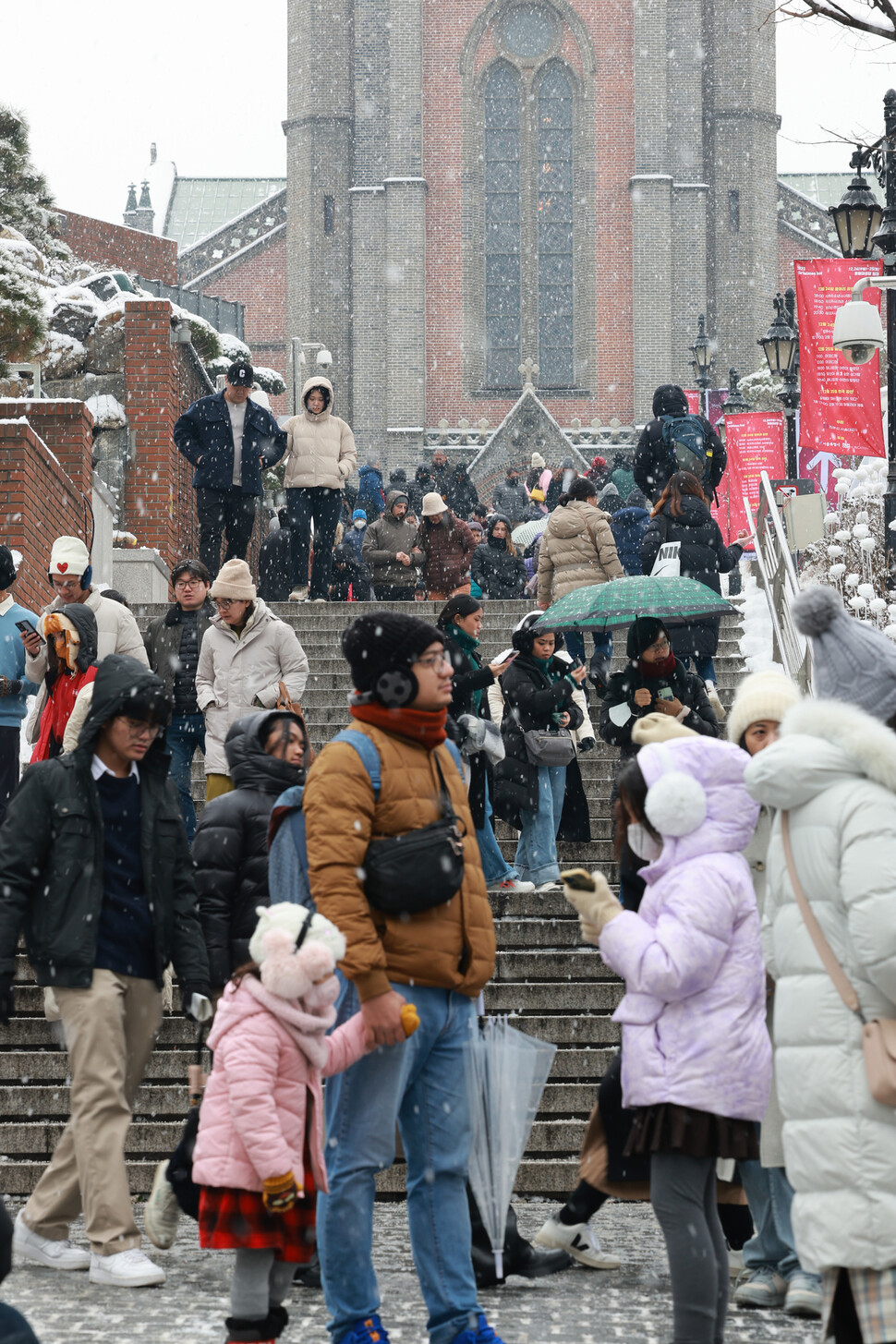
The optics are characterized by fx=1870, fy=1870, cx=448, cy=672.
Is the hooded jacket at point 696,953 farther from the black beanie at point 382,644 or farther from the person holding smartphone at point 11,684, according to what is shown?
the person holding smartphone at point 11,684

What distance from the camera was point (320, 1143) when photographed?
4.75 m

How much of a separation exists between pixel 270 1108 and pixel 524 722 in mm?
5109

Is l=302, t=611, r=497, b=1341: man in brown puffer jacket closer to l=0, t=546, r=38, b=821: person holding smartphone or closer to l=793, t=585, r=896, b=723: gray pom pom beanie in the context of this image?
l=793, t=585, r=896, b=723: gray pom pom beanie

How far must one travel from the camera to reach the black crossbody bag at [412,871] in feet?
15.1

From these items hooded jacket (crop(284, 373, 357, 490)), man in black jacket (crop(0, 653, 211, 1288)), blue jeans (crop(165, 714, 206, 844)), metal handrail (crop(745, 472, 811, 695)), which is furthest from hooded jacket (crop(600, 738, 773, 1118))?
hooded jacket (crop(284, 373, 357, 490))

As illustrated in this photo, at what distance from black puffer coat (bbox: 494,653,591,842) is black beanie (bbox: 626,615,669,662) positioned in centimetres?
95

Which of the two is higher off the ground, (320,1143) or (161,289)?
(161,289)

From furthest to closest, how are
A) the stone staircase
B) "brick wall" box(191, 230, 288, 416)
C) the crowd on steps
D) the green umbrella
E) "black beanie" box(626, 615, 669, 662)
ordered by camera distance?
"brick wall" box(191, 230, 288, 416) → the green umbrella → "black beanie" box(626, 615, 669, 662) → the stone staircase → the crowd on steps

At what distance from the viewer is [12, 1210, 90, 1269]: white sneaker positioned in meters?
5.75

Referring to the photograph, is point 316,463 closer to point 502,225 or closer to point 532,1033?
point 532,1033

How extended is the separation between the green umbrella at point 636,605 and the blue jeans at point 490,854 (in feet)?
3.79

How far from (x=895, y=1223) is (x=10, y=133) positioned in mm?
16700

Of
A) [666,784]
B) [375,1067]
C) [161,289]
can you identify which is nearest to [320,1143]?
[375,1067]

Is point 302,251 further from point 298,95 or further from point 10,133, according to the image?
point 10,133
